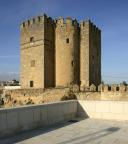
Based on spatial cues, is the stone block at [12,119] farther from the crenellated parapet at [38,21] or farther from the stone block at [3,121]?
the crenellated parapet at [38,21]

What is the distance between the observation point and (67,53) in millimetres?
23250

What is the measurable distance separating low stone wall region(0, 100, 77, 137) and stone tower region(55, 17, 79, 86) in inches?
619

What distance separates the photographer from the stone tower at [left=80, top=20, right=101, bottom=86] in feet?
76.2

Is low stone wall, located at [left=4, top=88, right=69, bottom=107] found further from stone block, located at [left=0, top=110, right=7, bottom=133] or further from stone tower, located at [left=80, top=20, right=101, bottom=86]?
stone block, located at [left=0, top=110, right=7, bottom=133]

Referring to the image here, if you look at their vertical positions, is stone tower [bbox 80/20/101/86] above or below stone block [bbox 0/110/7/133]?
above

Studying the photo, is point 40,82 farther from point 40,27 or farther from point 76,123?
point 76,123

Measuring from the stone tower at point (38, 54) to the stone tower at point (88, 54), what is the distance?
276 centimetres

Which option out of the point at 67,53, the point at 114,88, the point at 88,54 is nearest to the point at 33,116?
the point at 114,88

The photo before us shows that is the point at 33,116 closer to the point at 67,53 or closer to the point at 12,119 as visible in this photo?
the point at 12,119

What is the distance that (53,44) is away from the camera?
24.1 meters

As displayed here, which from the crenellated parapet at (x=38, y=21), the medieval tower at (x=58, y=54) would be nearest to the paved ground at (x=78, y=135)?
the medieval tower at (x=58, y=54)

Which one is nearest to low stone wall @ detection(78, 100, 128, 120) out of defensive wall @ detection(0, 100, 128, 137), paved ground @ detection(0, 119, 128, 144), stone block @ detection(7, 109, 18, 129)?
defensive wall @ detection(0, 100, 128, 137)

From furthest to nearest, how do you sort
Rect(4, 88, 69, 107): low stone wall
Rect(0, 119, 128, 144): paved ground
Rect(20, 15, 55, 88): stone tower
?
Rect(20, 15, 55, 88): stone tower
Rect(4, 88, 69, 107): low stone wall
Rect(0, 119, 128, 144): paved ground

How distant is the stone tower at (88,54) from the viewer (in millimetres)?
23219
